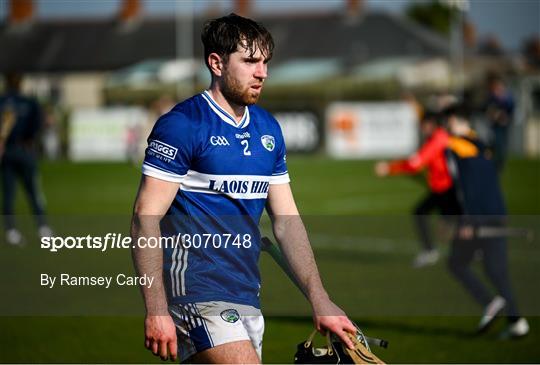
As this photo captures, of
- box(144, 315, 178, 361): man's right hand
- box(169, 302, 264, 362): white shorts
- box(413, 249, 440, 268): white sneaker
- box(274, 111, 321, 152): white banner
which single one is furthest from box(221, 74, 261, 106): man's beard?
box(274, 111, 321, 152): white banner

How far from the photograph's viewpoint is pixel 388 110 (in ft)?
142

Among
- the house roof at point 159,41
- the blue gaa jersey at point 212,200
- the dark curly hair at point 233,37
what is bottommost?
the house roof at point 159,41

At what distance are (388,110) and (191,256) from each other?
39135 mm

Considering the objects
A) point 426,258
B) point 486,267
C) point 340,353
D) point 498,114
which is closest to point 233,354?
point 340,353

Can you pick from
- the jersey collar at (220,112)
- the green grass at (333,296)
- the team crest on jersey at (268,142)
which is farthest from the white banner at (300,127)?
the jersey collar at (220,112)

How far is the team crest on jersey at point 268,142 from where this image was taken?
4.79m

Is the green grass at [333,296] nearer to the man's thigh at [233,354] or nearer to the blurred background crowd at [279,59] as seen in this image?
the man's thigh at [233,354]

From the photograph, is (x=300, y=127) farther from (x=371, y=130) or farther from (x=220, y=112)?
(x=220, y=112)

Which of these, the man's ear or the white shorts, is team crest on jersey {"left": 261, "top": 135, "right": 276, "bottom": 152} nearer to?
the man's ear

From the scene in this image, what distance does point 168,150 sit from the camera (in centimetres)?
449

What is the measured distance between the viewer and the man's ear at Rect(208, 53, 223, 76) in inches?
182

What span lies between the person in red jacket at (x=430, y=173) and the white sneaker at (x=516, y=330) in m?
2.82

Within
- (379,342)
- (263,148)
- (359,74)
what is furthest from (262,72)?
(359,74)

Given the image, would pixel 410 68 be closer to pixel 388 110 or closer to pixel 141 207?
pixel 388 110
